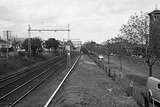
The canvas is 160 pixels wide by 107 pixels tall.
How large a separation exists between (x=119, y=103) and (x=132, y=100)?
4.33ft

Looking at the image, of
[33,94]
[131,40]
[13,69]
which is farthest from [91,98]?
[13,69]

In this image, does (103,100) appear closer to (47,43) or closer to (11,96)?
(11,96)

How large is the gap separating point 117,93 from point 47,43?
212ft

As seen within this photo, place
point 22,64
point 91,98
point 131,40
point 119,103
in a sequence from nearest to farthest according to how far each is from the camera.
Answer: point 119,103, point 91,98, point 131,40, point 22,64

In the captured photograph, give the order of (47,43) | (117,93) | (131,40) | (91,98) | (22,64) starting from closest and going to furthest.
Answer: (91,98) → (117,93) → (131,40) → (22,64) → (47,43)

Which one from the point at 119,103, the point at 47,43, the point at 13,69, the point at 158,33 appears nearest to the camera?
the point at 119,103

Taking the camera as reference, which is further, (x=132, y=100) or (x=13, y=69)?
(x=13, y=69)

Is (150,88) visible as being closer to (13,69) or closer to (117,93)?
(117,93)

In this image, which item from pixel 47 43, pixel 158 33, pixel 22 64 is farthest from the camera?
pixel 47 43

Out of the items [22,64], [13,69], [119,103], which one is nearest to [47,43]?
[22,64]

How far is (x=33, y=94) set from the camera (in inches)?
654

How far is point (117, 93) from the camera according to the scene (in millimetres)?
15719

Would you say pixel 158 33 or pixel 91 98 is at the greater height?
pixel 158 33

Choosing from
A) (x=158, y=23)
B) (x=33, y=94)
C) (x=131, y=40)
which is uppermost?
(x=158, y=23)
